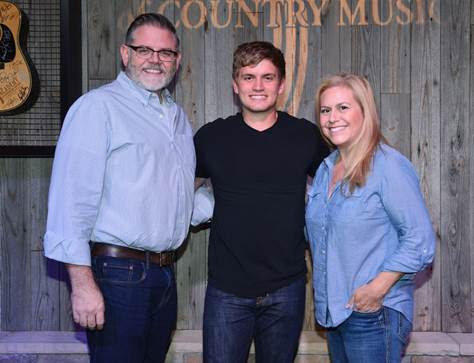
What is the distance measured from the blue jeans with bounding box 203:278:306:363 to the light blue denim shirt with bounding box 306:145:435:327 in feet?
0.92

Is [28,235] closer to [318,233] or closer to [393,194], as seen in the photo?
[318,233]

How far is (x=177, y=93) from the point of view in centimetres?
321

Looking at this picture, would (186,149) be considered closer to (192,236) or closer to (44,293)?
(192,236)

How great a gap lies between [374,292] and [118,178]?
0.96 metres

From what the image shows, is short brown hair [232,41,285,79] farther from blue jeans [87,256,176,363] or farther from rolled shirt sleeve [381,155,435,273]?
blue jeans [87,256,176,363]

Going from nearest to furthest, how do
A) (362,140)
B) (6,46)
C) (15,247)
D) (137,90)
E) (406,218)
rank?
(406,218) → (362,140) → (137,90) → (6,46) → (15,247)

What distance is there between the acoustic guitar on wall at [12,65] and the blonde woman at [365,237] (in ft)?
5.67

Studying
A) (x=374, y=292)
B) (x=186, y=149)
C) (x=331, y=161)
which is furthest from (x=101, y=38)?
(x=374, y=292)

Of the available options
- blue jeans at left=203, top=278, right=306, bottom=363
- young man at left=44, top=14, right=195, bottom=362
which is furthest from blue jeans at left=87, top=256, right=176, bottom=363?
blue jeans at left=203, top=278, right=306, bottom=363

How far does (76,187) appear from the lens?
2061 millimetres

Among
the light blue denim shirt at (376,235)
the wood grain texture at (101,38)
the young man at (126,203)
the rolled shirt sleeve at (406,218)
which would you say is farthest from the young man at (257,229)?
the wood grain texture at (101,38)

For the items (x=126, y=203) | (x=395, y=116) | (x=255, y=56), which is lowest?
(x=126, y=203)

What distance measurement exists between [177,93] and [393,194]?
1.59 m

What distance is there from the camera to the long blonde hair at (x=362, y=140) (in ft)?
6.59
